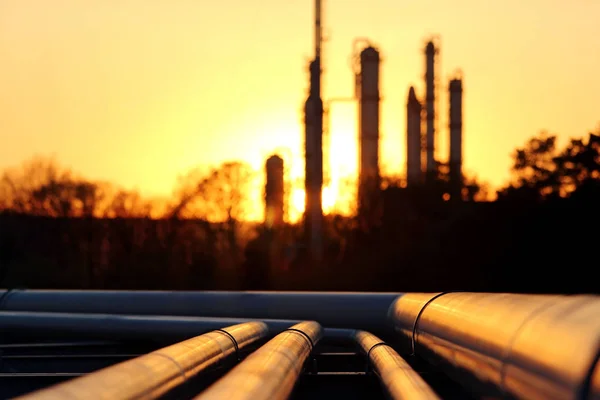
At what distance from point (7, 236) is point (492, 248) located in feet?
105

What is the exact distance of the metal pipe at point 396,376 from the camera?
252 inches

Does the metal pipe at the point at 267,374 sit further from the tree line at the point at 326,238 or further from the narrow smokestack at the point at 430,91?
the narrow smokestack at the point at 430,91

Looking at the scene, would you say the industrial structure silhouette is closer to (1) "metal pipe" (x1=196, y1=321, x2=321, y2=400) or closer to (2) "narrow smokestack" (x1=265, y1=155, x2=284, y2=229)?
(2) "narrow smokestack" (x1=265, y1=155, x2=284, y2=229)

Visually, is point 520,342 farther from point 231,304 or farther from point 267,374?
point 231,304

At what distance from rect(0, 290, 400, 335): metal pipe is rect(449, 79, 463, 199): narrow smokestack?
3756 cm

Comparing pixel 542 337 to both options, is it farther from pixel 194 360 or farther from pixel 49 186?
pixel 49 186

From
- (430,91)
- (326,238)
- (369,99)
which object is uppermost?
(430,91)

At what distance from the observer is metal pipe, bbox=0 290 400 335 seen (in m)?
15.1

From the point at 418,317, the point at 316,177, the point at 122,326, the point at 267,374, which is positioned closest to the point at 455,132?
the point at 316,177

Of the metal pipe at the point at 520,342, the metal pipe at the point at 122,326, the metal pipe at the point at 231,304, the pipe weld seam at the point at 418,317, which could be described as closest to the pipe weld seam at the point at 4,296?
the metal pipe at the point at 231,304

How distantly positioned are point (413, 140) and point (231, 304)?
1448 inches

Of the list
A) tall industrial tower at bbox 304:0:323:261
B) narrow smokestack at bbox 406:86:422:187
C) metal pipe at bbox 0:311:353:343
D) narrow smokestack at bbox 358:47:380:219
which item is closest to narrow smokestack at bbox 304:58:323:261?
tall industrial tower at bbox 304:0:323:261

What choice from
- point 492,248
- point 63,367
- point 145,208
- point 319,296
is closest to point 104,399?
point 63,367

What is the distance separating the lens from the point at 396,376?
7227 millimetres
